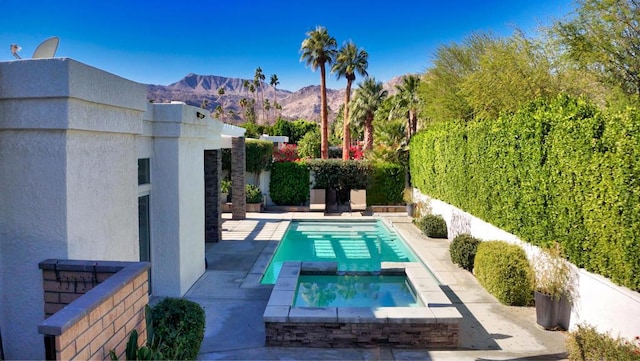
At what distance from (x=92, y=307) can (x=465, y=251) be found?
9.61 m

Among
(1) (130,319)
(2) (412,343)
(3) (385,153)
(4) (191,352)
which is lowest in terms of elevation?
(2) (412,343)

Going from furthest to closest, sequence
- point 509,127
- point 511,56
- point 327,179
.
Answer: point 327,179 < point 511,56 < point 509,127

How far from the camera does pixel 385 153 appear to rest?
23.3 m

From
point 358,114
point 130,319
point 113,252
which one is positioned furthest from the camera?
point 358,114

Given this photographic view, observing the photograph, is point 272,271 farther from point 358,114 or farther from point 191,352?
point 358,114

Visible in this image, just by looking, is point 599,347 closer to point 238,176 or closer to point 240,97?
point 238,176

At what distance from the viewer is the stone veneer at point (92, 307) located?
9.39 feet

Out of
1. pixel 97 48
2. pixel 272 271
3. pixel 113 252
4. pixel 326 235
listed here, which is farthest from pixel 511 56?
pixel 97 48

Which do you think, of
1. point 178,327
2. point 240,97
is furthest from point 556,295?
point 240,97

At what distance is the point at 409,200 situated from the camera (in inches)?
818

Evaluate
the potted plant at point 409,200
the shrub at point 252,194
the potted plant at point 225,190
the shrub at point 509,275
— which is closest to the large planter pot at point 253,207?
the shrub at point 252,194

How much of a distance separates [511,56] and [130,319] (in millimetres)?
14123

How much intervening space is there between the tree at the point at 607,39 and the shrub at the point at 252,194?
14.1 metres

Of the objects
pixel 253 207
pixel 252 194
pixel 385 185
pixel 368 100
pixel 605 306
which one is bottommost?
pixel 605 306
